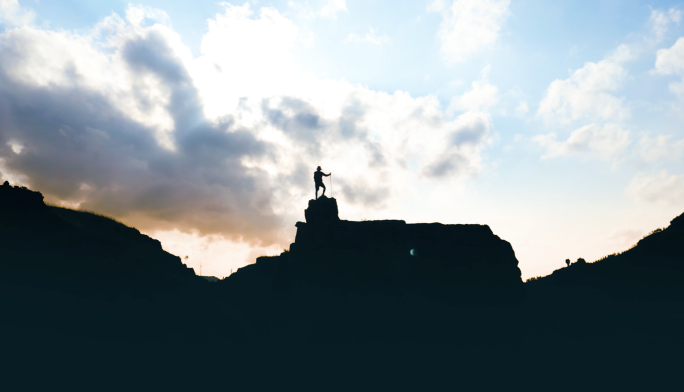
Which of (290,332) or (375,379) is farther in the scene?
(290,332)

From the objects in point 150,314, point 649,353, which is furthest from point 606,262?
point 150,314

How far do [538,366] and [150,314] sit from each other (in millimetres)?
37966

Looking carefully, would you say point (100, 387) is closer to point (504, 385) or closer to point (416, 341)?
point (416, 341)

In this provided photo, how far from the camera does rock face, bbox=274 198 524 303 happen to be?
28.9m

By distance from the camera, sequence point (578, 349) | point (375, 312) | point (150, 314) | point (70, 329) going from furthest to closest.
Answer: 1. point (578, 349)
2. point (150, 314)
3. point (375, 312)
4. point (70, 329)

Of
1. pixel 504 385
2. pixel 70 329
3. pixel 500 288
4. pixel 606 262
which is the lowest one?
pixel 504 385

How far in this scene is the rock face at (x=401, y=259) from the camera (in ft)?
94.7

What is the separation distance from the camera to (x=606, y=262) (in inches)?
1677

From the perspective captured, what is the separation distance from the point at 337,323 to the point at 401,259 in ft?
26.6

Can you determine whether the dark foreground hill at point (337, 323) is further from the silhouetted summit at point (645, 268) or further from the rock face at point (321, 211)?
the silhouetted summit at point (645, 268)

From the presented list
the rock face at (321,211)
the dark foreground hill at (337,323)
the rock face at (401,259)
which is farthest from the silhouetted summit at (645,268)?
the rock face at (321,211)

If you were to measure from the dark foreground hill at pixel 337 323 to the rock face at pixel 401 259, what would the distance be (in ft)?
0.35

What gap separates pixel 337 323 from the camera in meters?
27.9

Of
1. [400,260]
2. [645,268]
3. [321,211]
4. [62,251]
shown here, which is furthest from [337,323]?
[645,268]
